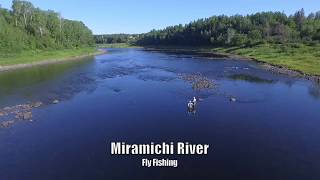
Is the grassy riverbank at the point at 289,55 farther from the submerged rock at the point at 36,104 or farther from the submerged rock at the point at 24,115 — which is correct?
the submerged rock at the point at 24,115

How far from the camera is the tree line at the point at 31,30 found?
117 meters

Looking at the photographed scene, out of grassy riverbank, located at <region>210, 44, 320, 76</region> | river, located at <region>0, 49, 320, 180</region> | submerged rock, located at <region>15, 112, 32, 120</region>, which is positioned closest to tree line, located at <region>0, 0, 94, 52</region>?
river, located at <region>0, 49, 320, 180</region>

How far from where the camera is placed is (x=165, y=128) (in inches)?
1388

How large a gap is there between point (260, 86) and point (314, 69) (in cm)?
2291

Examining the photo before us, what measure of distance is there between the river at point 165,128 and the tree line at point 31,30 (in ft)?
182

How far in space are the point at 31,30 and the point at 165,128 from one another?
4740 inches

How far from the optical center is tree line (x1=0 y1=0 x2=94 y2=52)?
117m

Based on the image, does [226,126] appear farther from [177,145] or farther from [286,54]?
[286,54]

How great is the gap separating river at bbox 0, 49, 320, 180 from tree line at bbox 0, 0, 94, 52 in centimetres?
5540

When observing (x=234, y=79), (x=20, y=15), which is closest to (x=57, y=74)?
(x=234, y=79)

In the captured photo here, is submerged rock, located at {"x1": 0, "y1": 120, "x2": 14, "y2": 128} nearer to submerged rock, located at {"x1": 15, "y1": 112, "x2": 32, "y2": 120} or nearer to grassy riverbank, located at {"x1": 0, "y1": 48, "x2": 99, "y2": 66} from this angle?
submerged rock, located at {"x1": 15, "y1": 112, "x2": 32, "y2": 120}

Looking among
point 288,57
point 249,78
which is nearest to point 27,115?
point 249,78

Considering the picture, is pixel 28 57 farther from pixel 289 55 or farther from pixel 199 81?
pixel 289 55

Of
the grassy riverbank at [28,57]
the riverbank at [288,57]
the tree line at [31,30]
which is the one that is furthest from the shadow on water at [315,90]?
the tree line at [31,30]
